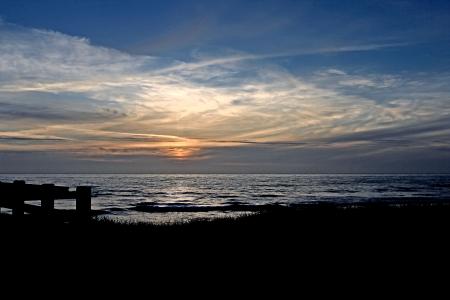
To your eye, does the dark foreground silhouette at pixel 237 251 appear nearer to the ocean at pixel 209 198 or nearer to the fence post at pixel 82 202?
the fence post at pixel 82 202

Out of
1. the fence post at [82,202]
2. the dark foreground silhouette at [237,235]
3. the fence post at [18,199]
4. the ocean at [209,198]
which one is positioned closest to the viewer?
the dark foreground silhouette at [237,235]

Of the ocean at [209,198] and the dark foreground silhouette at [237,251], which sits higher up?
the dark foreground silhouette at [237,251]

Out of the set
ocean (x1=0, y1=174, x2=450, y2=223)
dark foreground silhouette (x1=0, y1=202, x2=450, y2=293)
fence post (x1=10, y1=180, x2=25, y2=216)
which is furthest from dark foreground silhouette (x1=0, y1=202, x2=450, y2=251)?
ocean (x1=0, y1=174, x2=450, y2=223)

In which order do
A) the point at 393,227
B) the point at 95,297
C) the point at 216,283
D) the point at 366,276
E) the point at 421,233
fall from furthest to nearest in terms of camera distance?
1. the point at 393,227
2. the point at 421,233
3. the point at 366,276
4. the point at 216,283
5. the point at 95,297

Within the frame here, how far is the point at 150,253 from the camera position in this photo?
31.2 feet

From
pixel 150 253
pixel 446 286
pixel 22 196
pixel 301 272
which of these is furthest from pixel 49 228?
pixel 446 286

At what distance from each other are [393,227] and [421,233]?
139 centimetres

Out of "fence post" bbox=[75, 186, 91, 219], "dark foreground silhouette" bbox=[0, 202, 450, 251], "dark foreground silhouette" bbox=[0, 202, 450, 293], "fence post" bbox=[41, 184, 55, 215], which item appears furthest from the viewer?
"fence post" bbox=[41, 184, 55, 215]

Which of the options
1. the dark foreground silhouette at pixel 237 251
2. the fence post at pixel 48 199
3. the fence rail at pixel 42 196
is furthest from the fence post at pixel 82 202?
the fence post at pixel 48 199

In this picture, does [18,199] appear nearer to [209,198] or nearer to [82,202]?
[82,202]

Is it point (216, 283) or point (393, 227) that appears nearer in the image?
point (216, 283)

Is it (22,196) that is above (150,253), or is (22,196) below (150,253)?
above

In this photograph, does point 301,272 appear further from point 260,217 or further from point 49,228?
point 260,217

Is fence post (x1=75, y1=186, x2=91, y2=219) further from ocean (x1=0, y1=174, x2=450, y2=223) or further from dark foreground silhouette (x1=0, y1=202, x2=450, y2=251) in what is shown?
ocean (x1=0, y1=174, x2=450, y2=223)
